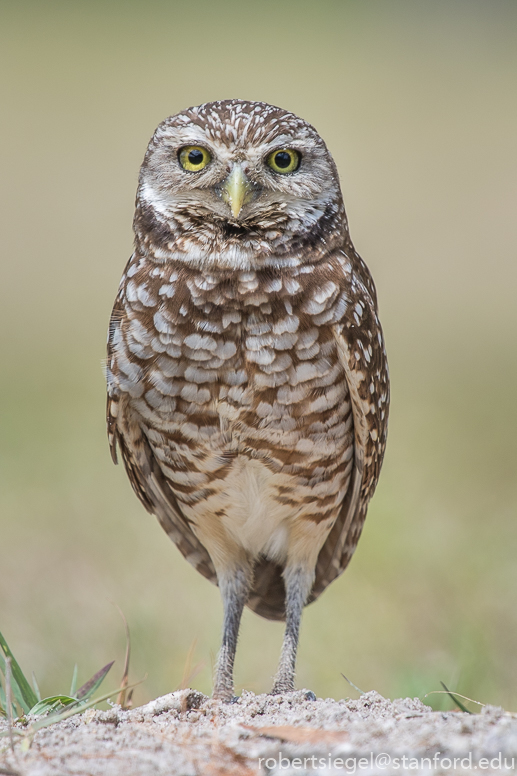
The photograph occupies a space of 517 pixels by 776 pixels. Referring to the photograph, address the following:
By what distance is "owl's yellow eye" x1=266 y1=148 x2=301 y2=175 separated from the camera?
2.93 meters

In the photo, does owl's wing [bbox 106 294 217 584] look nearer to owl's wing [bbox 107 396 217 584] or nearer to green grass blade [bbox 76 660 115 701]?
owl's wing [bbox 107 396 217 584]

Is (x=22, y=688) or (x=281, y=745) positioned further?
(x=22, y=688)

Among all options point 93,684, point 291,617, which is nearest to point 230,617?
point 291,617

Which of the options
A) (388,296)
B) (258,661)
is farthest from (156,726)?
(388,296)

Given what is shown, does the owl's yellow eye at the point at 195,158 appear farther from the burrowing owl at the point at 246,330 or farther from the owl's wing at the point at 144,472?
the owl's wing at the point at 144,472

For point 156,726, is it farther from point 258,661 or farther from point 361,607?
point 361,607

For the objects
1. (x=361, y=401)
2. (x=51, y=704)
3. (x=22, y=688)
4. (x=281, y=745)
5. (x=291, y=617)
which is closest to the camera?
(x=281, y=745)

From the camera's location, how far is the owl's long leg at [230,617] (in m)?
3.14

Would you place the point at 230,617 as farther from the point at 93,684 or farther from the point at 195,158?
the point at 195,158

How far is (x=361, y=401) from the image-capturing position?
305cm

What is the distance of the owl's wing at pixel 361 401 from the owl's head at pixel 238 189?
26 cm

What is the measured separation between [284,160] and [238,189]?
0.88 feet

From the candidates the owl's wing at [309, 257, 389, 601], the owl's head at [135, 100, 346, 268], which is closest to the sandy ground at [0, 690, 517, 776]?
the owl's wing at [309, 257, 389, 601]

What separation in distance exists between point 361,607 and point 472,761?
330cm
